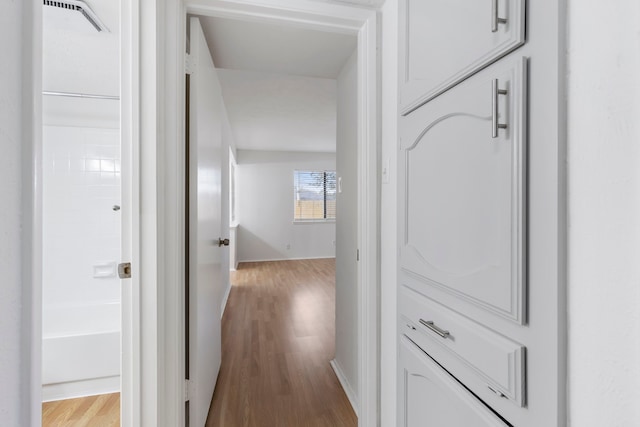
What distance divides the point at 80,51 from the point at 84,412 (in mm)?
2175

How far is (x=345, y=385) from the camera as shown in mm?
1929

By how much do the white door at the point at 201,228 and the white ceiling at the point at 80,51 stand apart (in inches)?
19.9

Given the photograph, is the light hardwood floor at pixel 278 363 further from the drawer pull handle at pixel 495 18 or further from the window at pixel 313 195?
the window at pixel 313 195

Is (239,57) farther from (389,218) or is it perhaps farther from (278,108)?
(278,108)

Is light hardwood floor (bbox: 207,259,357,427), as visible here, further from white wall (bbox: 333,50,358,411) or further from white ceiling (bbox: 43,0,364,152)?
white ceiling (bbox: 43,0,364,152)

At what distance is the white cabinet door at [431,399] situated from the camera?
809 millimetres

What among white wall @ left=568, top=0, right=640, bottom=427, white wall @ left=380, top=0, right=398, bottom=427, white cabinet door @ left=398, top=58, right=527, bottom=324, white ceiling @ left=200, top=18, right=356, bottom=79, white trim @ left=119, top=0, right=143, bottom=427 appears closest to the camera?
white wall @ left=568, top=0, right=640, bottom=427

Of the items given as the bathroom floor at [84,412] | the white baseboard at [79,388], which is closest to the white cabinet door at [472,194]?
the bathroom floor at [84,412]

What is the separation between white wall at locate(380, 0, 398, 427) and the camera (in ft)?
4.32

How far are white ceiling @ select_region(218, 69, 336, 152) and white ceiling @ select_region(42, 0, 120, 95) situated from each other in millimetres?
844

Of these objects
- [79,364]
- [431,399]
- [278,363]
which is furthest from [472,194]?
[79,364]
